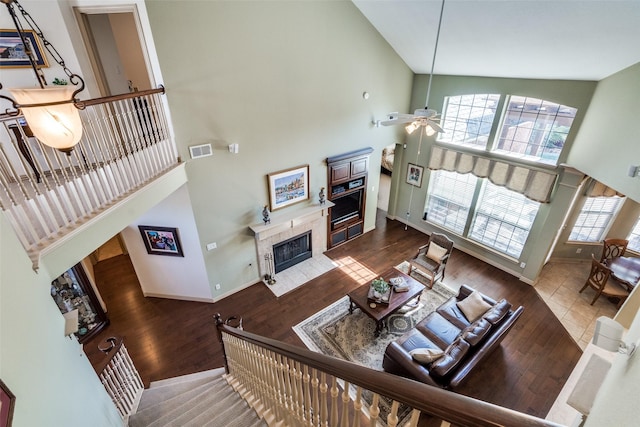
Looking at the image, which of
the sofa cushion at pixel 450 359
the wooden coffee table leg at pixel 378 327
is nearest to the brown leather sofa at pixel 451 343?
the sofa cushion at pixel 450 359

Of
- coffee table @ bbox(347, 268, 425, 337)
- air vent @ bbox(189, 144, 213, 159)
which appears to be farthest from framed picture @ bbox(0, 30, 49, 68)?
coffee table @ bbox(347, 268, 425, 337)

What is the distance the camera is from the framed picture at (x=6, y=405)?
125 centimetres

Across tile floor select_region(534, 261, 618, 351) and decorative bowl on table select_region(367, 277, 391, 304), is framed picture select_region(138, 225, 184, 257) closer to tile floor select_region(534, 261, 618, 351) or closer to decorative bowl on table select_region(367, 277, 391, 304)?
decorative bowl on table select_region(367, 277, 391, 304)

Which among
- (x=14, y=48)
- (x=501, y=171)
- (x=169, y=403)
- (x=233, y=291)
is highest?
(x=14, y=48)

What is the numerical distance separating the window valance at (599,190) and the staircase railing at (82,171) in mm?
7988

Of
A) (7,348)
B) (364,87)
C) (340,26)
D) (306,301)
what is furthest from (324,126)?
(7,348)

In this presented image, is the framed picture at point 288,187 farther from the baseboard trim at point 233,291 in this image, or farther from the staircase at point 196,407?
the staircase at point 196,407

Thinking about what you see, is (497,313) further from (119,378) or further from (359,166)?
(119,378)

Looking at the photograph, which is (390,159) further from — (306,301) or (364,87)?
(306,301)

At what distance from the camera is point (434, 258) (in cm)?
677

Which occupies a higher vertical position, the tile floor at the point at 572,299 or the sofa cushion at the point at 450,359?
the sofa cushion at the point at 450,359

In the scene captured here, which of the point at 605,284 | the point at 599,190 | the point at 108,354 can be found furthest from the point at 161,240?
the point at 599,190

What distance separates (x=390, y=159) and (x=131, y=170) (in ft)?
32.2

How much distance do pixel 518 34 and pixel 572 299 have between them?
208 inches
